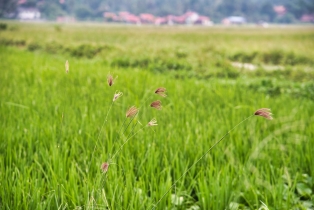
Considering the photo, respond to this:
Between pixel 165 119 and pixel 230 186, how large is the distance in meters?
1.14

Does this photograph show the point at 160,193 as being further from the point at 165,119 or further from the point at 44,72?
the point at 44,72

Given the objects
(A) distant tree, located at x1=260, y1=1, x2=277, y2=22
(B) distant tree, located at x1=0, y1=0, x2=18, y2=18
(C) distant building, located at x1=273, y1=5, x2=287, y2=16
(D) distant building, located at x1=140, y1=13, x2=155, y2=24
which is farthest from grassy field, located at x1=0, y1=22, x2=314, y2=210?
(A) distant tree, located at x1=260, y1=1, x2=277, y2=22

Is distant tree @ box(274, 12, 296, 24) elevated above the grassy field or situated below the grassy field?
above

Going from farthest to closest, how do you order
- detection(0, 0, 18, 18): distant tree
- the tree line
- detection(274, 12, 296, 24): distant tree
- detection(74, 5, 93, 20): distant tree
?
1. detection(274, 12, 296, 24): distant tree
2. detection(74, 5, 93, 20): distant tree
3. the tree line
4. detection(0, 0, 18, 18): distant tree

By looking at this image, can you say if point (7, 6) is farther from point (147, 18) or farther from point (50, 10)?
point (147, 18)

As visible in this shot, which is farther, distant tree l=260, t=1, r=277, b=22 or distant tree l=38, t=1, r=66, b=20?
distant tree l=260, t=1, r=277, b=22

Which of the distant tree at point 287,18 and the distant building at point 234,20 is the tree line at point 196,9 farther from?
the distant building at point 234,20

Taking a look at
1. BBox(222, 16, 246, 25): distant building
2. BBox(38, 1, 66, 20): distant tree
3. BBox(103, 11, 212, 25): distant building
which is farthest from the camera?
BBox(103, 11, 212, 25): distant building

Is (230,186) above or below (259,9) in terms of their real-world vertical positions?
below

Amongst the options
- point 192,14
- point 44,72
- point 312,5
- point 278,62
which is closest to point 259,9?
point 192,14

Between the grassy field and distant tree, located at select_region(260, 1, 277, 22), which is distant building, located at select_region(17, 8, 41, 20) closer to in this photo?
distant tree, located at select_region(260, 1, 277, 22)

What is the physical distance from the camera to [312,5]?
53.8 meters

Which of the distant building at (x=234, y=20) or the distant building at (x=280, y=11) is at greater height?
the distant building at (x=280, y=11)

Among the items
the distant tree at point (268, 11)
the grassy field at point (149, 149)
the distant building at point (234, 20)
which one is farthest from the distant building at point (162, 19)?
the grassy field at point (149, 149)
